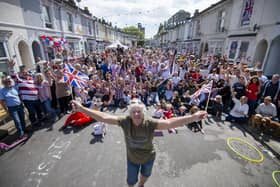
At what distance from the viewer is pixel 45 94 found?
15.6 feet

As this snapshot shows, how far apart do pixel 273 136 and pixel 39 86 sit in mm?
8089

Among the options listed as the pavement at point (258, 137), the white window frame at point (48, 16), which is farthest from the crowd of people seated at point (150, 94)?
the white window frame at point (48, 16)

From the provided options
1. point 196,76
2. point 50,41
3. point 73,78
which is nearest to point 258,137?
point 196,76

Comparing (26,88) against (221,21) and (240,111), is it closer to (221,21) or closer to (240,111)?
(240,111)

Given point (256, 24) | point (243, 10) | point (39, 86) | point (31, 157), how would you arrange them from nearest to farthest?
point (31, 157) → point (39, 86) → point (256, 24) → point (243, 10)

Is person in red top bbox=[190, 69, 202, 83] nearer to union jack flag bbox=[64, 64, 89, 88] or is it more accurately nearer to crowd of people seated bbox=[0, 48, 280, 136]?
crowd of people seated bbox=[0, 48, 280, 136]

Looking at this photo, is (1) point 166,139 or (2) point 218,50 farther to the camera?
(2) point 218,50

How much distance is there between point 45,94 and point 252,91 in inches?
309

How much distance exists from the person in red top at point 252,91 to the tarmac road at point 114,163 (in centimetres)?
171

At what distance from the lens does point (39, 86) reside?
4.55 m

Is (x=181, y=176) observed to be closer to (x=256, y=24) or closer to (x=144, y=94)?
(x=144, y=94)

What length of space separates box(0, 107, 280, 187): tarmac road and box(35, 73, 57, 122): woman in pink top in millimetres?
898

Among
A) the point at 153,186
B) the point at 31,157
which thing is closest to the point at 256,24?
the point at 153,186

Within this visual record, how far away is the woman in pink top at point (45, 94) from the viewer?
14.9 feet
